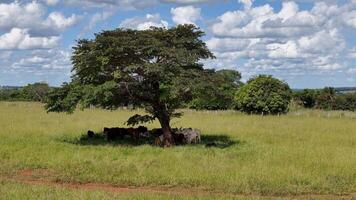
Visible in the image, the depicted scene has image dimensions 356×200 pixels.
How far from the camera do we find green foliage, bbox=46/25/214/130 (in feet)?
72.5

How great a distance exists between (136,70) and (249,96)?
3630 centimetres

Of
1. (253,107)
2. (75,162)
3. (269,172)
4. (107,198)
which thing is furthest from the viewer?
(253,107)

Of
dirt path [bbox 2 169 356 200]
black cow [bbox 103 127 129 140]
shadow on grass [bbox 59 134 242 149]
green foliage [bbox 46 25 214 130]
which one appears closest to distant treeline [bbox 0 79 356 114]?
green foliage [bbox 46 25 214 130]

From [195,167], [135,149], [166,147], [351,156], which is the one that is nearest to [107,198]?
[195,167]

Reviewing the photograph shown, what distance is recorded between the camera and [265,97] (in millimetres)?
56562

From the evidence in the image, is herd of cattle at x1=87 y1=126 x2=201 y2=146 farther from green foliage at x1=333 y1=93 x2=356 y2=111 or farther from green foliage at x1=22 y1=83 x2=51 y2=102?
green foliage at x1=22 y1=83 x2=51 y2=102

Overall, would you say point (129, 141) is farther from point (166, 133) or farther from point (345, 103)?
point (345, 103)

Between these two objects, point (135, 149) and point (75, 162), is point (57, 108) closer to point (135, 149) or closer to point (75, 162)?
point (135, 149)

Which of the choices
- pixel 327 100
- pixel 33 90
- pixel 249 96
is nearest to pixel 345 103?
pixel 327 100

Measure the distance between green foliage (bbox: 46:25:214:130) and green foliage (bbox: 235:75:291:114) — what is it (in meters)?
33.1

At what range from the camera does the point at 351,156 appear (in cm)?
2055

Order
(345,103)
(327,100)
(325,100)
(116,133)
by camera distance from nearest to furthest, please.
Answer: (116,133), (325,100), (327,100), (345,103)

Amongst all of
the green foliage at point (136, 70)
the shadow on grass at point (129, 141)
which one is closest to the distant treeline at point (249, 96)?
the green foliage at point (136, 70)

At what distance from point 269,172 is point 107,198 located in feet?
19.6
